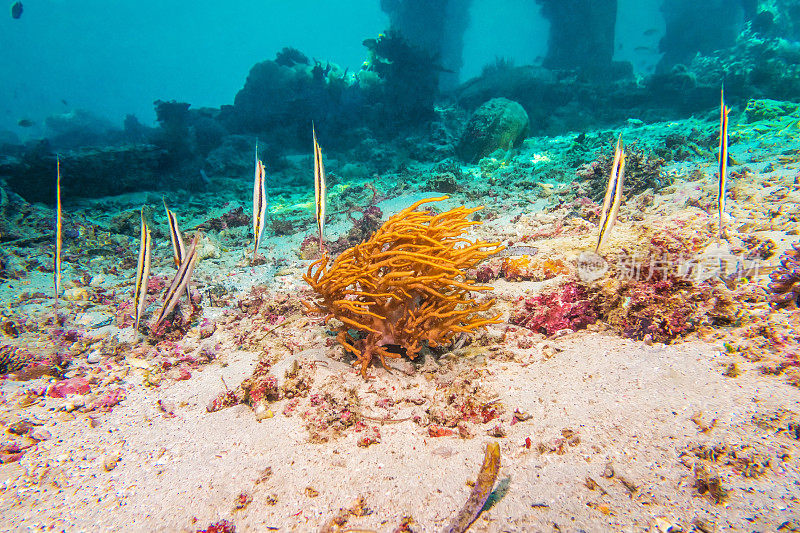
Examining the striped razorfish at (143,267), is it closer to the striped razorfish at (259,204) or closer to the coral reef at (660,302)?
the striped razorfish at (259,204)

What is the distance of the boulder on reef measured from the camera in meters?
12.1

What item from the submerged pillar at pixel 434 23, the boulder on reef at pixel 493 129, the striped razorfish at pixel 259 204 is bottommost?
the striped razorfish at pixel 259 204

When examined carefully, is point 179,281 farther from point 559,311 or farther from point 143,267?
point 559,311

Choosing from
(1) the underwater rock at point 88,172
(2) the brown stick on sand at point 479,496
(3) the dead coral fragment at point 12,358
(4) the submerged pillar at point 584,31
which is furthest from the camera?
(4) the submerged pillar at point 584,31

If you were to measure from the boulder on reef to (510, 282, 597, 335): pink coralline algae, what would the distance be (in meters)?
10.3

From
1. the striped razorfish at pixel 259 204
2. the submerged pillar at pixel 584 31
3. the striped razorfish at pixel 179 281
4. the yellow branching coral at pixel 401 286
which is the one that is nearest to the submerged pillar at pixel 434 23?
the submerged pillar at pixel 584 31

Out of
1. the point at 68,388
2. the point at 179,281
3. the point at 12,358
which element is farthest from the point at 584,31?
the point at 12,358

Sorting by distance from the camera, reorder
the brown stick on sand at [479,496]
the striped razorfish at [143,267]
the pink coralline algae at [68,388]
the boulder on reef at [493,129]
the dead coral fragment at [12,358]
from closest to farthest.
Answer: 1. the brown stick on sand at [479,496]
2. the striped razorfish at [143,267]
3. the pink coralline algae at [68,388]
4. the dead coral fragment at [12,358]
5. the boulder on reef at [493,129]

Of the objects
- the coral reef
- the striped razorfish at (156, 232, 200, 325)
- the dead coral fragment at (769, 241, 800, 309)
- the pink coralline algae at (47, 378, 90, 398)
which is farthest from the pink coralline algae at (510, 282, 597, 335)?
the pink coralline algae at (47, 378, 90, 398)

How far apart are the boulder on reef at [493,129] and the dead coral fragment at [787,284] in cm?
1027

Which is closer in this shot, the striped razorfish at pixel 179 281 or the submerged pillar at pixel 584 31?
the striped razorfish at pixel 179 281

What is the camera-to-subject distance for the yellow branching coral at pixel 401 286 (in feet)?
8.49

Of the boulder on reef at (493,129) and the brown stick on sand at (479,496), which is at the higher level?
the boulder on reef at (493,129)

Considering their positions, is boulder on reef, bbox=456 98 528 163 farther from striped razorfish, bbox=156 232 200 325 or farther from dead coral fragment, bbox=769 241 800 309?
striped razorfish, bbox=156 232 200 325
